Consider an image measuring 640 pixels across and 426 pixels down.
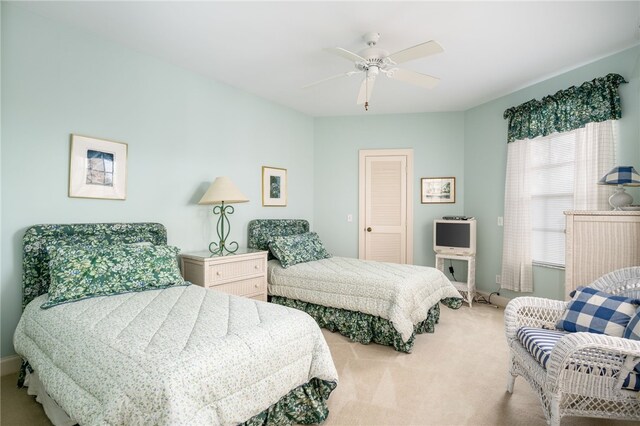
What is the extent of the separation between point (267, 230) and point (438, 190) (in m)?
2.54

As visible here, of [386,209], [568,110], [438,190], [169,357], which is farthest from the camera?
[386,209]

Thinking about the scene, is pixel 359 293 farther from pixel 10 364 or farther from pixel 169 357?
pixel 10 364

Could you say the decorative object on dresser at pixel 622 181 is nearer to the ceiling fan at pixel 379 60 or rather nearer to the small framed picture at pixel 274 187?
the ceiling fan at pixel 379 60

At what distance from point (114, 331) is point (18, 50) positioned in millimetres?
2212

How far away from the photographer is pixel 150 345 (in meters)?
1.45

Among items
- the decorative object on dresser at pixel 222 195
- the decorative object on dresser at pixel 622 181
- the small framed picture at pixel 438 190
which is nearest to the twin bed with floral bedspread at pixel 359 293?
the decorative object on dresser at pixel 222 195

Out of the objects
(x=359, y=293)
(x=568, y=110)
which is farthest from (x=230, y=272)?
(x=568, y=110)

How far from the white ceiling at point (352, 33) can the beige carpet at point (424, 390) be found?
2.62 metres

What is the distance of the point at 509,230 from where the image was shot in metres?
4.08

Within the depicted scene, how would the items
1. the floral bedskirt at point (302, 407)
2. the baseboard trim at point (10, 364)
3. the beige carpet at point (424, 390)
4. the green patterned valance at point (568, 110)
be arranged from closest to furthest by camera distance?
the floral bedskirt at point (302, 407), the beige carpet at point (424, 390), the baseboard trim at point (10, 364), the green patterned valance at point (568, 110)

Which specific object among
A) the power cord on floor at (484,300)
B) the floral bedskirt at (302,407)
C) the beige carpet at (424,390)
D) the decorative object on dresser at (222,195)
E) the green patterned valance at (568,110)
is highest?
the green patterned valance at (568,110)

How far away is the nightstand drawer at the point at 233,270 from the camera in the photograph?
10.2 ft

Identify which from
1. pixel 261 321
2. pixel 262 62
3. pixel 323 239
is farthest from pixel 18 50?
pixel 323 239

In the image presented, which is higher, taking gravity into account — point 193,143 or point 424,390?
point 193,143
